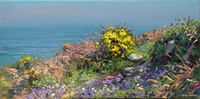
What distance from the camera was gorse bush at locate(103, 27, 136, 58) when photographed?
12578 millimetres

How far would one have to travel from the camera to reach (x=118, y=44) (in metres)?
12.7

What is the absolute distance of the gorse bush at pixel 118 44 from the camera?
1258 cm

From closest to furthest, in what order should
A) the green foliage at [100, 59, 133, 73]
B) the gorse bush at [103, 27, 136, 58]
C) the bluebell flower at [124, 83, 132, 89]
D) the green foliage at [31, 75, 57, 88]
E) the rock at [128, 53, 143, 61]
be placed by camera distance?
1. the bluebell flower at [124, 83, 132, 89]
2. the green foliage at [31, 75, 57, 88]
3. the green foliage at [100, 59, 133, 73]
4. the rock at [128, 53, 143, 61]
5. the gorse bush at [103, 27, 136, 58]

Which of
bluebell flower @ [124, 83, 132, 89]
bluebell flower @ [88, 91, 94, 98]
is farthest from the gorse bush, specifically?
bluebell flower @ [88, 91, 94, 98]

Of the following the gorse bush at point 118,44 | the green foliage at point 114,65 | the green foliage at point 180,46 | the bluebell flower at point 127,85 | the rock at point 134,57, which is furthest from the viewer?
the gorse bush at point 118,44

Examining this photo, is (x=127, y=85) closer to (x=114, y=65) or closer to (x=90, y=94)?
(x=90, y=94)

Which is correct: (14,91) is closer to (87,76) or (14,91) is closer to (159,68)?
(87,76)

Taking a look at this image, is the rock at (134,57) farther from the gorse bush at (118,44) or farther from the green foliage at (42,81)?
the green foliage at (42,81)

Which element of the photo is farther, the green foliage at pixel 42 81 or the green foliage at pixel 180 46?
the green foliage at pixel 42 81

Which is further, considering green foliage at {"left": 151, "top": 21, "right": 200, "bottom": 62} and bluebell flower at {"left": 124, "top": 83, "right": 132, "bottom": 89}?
green foliage at {"left": 151, "top": 21, "right": 200, "bottom": 62}

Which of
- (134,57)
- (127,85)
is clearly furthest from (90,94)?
(134,57)

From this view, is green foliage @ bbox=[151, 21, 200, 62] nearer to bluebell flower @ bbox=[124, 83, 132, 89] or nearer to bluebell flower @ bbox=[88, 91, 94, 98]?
bluebell flower @ bbox=[124, 83, 132, 89]

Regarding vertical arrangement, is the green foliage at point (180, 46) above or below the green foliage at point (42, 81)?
above

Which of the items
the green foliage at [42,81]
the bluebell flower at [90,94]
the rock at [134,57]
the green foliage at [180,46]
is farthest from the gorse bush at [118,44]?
the bluebell flower at [90,94]
